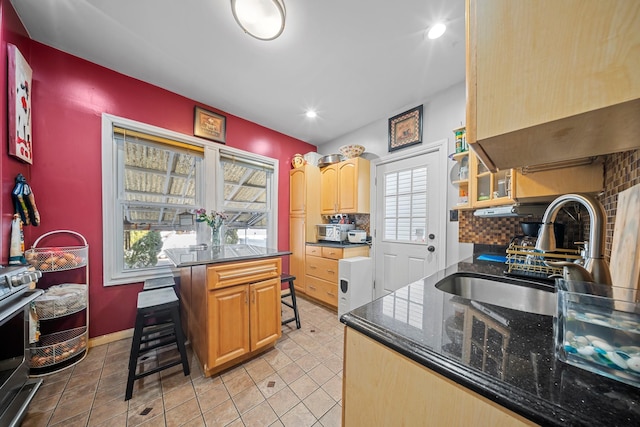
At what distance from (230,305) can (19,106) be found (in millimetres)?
2106

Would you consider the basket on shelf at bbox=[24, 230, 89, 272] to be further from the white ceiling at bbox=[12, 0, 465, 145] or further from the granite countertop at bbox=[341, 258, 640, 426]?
the granite countertop at bbox=[341, 258, 640, 426]

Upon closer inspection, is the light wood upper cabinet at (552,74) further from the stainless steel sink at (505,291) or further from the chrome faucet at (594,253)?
the stainless steel sink at (505,291)

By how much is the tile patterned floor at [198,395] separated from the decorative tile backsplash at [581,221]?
5.64 feet

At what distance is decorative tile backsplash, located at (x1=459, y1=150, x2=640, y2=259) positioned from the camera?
76 cm

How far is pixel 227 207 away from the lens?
2.84m

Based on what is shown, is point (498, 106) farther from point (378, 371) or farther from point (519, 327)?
point (378, 371)

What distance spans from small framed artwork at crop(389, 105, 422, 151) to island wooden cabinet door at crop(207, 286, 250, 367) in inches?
97.1

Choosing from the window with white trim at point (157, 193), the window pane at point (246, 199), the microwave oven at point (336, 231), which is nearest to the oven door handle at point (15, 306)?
the window with white trim at point (157, 193)

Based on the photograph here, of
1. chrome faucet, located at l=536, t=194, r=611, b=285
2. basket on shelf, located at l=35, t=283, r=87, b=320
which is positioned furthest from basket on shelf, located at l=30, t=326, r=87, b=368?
chrome faucet, located at l=536, t=194, r=611, b=285

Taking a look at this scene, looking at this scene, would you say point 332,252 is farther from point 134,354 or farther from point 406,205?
point 134,354

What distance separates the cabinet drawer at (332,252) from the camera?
2762mm

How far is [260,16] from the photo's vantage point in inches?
56.4

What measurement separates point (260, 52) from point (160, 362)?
110 inches

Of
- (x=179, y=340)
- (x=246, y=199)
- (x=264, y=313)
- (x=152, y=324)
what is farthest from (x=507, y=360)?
(x=246, y=199)
